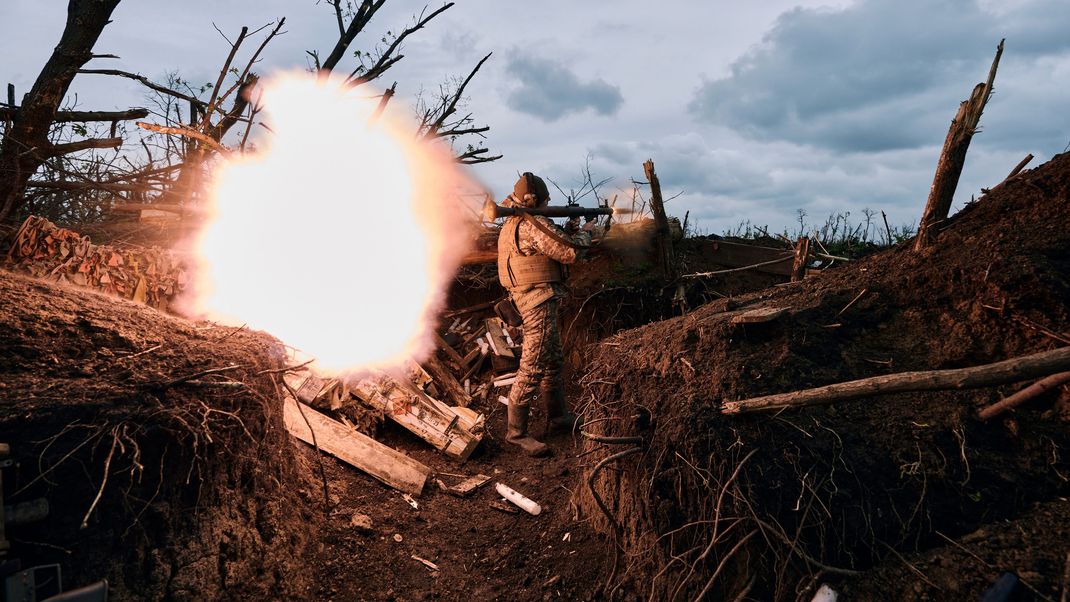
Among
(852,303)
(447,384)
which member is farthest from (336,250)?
(852,303)

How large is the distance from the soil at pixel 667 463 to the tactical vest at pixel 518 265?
1.87 meters

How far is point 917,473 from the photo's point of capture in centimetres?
354

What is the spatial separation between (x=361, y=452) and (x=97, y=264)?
3.12 meters

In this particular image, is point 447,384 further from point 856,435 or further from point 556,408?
point 856,435

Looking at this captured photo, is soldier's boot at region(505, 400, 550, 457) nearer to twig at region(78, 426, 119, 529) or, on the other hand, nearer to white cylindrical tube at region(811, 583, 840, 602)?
white cylindrical tube at region(811, 583, 840, 602)

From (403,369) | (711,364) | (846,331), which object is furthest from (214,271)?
(846,331)

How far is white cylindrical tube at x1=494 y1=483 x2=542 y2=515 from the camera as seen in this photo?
549 cm

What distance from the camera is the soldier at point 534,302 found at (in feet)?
22.9

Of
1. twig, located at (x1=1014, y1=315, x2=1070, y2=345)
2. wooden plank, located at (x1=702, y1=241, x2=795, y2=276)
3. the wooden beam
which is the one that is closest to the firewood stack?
the wooden beam

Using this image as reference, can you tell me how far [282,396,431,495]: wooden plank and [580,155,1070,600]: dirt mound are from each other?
1.82 metres

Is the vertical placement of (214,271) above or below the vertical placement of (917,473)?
above

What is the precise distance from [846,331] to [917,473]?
4.06 feet

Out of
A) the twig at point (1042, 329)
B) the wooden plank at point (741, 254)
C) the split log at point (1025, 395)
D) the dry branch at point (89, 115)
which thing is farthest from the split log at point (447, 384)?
the twig at point (1042, 329)

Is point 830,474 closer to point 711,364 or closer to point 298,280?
point 711,364
